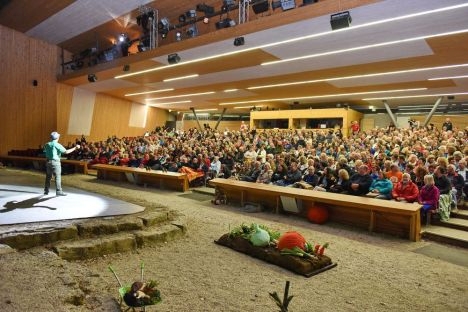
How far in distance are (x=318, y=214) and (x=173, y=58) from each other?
578 centimetres

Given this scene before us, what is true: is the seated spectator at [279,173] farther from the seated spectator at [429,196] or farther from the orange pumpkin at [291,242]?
the orange pumpkin at [291,242]

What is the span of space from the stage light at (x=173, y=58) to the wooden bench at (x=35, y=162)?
19.3 ft

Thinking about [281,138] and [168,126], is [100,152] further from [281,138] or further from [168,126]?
[168,126]

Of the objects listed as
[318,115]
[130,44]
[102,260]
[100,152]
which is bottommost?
[102,260]

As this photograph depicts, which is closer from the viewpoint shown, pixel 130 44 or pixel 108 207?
pixel 108 207

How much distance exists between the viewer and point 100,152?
1356 centimetres

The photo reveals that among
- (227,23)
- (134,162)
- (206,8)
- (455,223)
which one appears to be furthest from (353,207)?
(134,162)

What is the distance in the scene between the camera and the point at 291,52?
8.23 metres

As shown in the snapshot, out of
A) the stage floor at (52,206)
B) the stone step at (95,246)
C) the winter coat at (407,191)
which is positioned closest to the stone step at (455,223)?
the winter coat at (407,191)

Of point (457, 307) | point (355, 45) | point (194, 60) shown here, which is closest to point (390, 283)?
point (457, 307)

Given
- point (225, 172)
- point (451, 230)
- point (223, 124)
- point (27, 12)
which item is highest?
point (27, 12)

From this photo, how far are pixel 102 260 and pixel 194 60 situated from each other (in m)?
6.83

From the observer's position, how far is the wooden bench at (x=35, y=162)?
12.8 metres

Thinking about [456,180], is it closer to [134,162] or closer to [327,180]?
[327,180]
